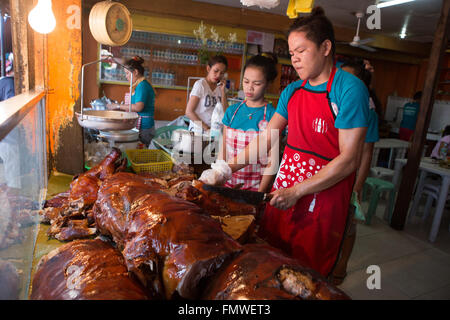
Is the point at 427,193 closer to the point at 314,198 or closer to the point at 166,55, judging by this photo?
the point at 314,198

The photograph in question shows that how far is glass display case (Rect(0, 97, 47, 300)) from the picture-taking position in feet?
3.21

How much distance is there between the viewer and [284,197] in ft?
4.88

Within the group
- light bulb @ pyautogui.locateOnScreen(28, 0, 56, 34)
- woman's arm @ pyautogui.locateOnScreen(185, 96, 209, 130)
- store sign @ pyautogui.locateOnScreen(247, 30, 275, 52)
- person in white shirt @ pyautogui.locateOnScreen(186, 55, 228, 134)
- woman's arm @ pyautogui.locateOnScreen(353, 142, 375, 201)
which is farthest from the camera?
store sign @ pyautogui.locateOnScreen(247, 30, 275, 52)

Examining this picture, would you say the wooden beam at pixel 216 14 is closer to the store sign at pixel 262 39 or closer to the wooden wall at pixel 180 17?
the wooden wall at pixel 180 17

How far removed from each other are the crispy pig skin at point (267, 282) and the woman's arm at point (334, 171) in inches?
23.2

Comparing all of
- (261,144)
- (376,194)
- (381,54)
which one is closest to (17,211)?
(261,144)

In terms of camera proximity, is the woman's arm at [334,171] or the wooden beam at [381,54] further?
the wooden beam at [381,54]

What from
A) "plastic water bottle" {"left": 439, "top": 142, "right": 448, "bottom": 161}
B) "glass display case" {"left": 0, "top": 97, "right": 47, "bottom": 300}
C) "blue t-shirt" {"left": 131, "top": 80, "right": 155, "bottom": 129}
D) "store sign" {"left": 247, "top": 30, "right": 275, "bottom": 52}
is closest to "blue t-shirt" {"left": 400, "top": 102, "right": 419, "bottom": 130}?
"plastic water bottle" {"left": 439, "top": 142, "right": 448, "bottom": 161}

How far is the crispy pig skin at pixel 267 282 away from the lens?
788mm

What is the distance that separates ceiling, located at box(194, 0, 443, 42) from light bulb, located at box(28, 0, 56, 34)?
5338 millimetres

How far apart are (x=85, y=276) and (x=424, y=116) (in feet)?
15.8

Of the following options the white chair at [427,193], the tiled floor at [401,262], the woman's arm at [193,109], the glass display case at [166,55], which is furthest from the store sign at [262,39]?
the tiled floor at [401,262]
